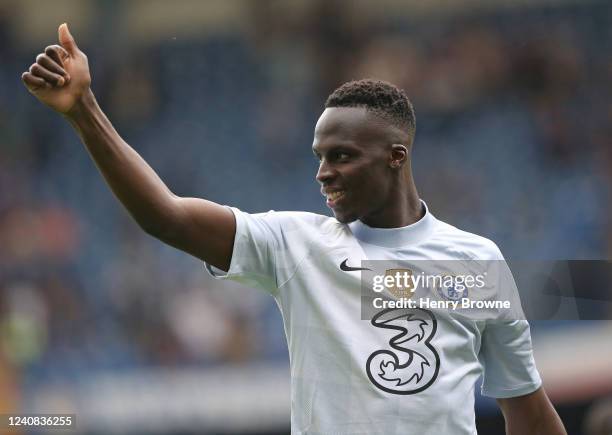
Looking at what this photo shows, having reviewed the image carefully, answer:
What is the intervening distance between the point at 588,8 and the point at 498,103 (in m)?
1.56

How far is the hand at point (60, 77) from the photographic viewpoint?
251 cm

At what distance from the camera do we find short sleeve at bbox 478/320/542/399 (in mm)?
3170

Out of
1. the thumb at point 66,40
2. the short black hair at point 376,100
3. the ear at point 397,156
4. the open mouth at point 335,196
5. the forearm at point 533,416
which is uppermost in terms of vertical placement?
the thumb at point 66,40

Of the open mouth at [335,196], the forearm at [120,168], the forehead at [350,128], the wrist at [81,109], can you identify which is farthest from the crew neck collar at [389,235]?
the wrist at [81,109]

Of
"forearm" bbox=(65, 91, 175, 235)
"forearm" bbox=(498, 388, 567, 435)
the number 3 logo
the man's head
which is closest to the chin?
the man's head

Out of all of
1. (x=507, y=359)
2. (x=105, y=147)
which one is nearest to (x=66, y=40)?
(x=105, y=147)

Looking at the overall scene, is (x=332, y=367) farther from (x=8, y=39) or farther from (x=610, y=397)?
(x=8, y=39)

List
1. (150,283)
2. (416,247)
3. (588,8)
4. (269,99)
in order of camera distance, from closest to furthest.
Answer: (416,247) → (150,283) → (588,8) → (269,99)

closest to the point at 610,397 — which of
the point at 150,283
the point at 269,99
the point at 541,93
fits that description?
the point at 541,93

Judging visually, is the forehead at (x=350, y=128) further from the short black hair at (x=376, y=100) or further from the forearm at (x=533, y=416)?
the forearm at (x=533, y=416)

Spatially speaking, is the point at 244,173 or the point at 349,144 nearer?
the point at 349,144

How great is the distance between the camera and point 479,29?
36.4ft

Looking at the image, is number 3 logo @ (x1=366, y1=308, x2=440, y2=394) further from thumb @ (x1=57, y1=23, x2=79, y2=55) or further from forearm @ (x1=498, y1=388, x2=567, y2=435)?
thumb @ (x1=57, y1=23, x2=79, y2=55)

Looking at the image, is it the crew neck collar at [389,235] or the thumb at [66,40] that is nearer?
the thumb at [66,40]
